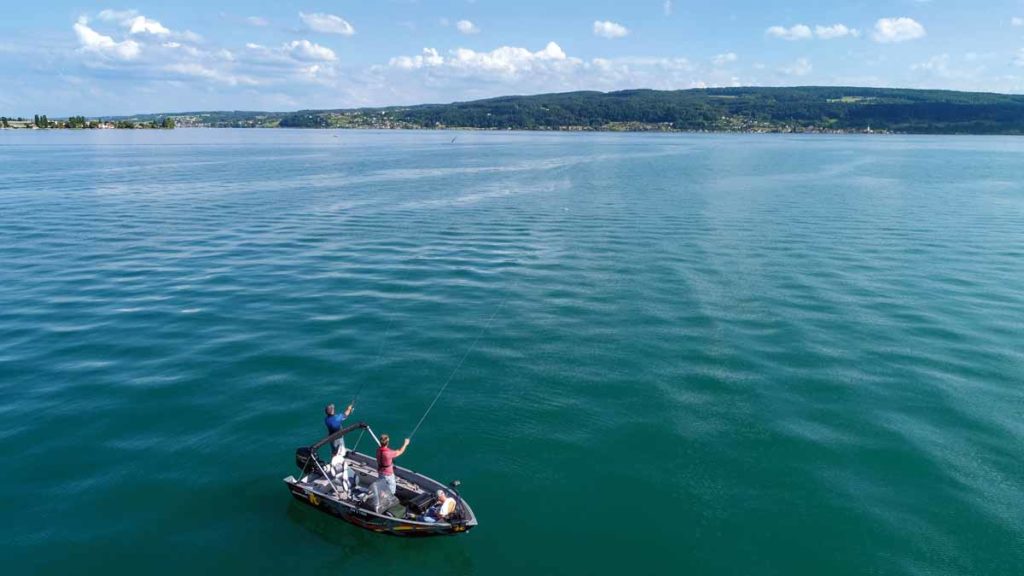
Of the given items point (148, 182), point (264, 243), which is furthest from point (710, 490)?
point (148, 182)

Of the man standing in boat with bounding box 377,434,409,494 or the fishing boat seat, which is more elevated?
the man standing in boat with bounding box 377,434,409,494

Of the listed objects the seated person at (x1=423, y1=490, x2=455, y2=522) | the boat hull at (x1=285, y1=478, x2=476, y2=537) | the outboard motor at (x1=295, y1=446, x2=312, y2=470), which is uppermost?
the outboard motor at (x1=295, y1=446, x2=312, y2=470)

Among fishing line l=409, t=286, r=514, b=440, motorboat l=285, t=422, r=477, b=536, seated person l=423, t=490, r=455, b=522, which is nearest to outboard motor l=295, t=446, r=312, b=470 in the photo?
motorboat l=285, t=422, r=477, b=536

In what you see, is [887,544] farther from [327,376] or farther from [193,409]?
[193,409]

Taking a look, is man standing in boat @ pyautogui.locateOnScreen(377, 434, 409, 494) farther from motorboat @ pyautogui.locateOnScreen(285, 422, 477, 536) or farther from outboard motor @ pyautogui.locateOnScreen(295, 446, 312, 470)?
outboard motor @ pyautogui.locateOnScreen(295, 446, 312, 470)

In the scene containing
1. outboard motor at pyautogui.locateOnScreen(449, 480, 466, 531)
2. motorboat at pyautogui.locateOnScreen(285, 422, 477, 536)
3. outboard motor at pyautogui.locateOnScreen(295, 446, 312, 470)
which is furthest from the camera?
outboard motor at pyautogui.locateOnScreen(295, 446, 312, 470)

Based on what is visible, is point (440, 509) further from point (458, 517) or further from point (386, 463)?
point (386, 463)

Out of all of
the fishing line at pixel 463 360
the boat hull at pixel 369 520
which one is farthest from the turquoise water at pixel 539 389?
the boat hull at pixel 369 520
